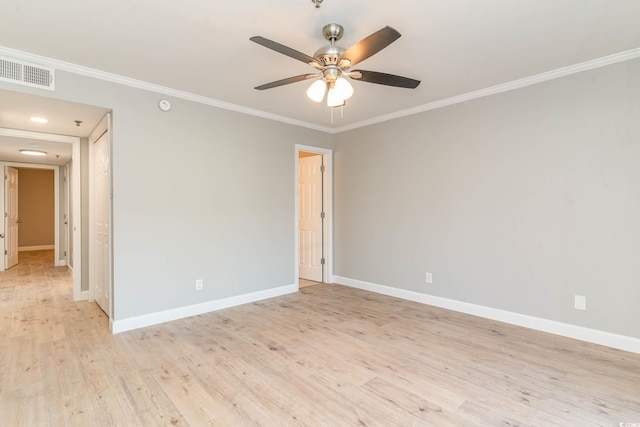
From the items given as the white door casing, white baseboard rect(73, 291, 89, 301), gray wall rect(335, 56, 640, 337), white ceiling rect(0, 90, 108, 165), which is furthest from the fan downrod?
white baseboard rect(73, 291, 89, 301)

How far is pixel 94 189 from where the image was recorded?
4.19 metres

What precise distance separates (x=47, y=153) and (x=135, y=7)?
4717mm

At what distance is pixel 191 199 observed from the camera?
145 inches

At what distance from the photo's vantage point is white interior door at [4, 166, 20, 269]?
6.22 metres

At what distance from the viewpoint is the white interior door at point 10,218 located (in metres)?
6.22

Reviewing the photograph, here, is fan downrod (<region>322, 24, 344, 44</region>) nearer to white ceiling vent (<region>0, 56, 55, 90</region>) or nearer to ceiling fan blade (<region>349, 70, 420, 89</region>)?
ceiling fan blade (<region>349, 70, 420, 89</region>)

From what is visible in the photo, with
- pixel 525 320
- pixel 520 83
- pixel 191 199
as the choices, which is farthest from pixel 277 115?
pixel 525 320

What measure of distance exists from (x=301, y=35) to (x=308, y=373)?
2.56 metres

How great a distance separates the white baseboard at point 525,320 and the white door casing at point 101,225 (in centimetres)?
346

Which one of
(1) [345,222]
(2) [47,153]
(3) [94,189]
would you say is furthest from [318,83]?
(2) [47,153]

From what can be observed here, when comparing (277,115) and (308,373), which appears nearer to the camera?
(308,373)

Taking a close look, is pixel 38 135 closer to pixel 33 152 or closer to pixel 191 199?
pixel 33 152

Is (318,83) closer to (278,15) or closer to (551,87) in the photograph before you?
(278,15)

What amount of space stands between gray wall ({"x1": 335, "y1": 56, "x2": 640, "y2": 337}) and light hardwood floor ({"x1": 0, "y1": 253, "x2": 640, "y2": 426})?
438mm
